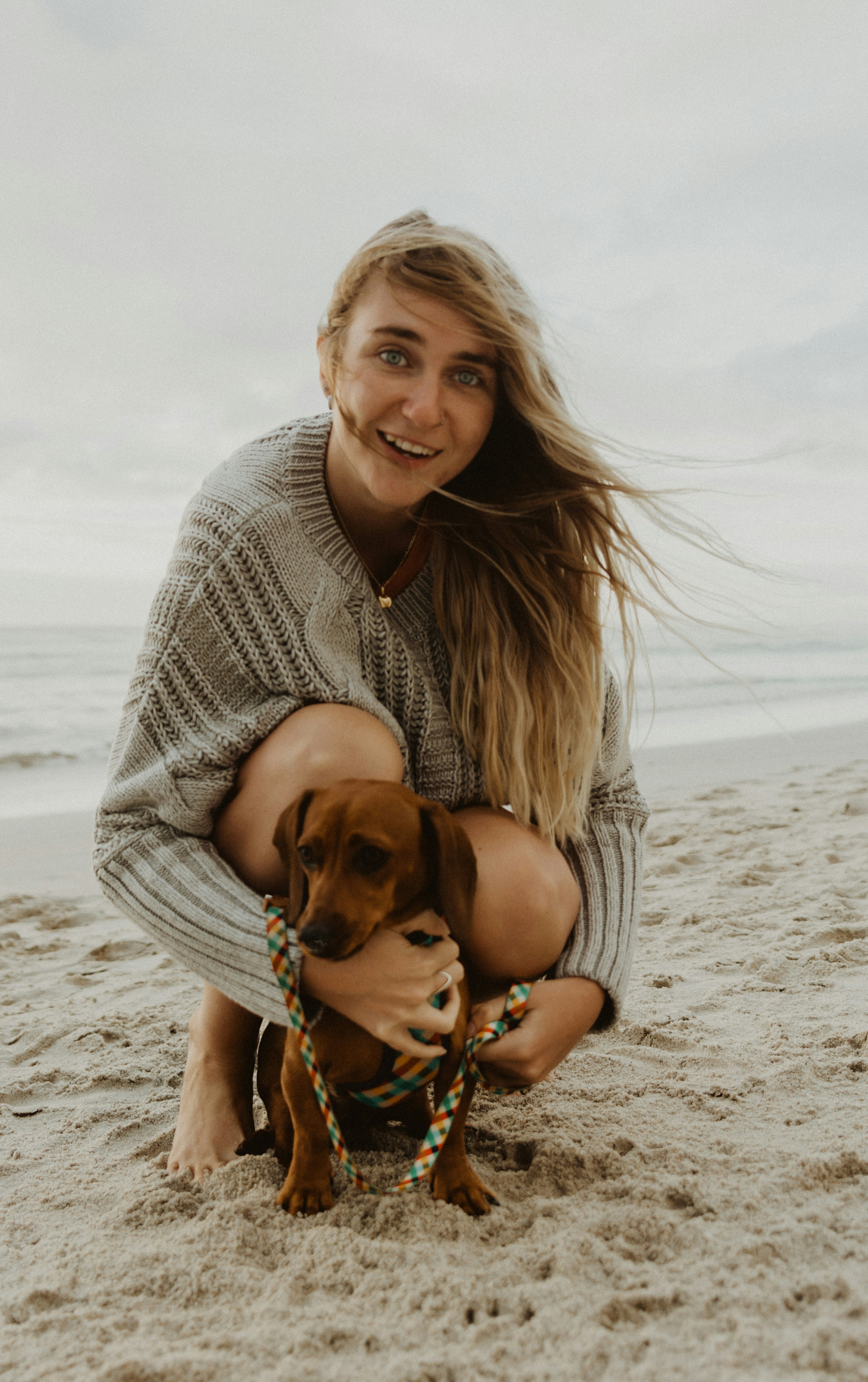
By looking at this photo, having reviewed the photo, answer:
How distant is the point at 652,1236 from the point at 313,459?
1653 mm

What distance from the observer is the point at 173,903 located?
1.76 m

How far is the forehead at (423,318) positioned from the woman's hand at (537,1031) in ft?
4.33

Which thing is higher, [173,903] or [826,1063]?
[173,903]

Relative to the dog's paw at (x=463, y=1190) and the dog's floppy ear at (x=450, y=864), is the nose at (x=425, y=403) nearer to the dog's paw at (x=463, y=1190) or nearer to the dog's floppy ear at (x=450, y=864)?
the dog's floppy ear at (x=450, y=864)

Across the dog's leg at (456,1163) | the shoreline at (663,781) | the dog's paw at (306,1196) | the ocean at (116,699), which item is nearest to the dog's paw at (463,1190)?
the dog's leg at (456,1163)

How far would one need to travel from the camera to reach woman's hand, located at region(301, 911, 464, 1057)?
5.16 feet

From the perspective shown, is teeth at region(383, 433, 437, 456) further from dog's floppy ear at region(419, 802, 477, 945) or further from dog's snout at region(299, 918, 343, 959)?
dog's snout at region(299, 918, 343, 959)

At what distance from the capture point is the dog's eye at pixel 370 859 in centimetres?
154

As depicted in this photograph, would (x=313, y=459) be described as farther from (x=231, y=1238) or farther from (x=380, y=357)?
(x=231, y=1238)

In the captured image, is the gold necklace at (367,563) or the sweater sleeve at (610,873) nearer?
the sweater sleeve at (610,873)

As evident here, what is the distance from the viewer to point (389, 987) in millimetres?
1573

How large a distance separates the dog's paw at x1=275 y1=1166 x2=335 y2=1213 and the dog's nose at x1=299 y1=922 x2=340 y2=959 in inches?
17.8

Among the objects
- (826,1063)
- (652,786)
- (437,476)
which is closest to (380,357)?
(437,476)

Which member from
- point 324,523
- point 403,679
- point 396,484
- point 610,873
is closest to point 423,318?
point 396,484
